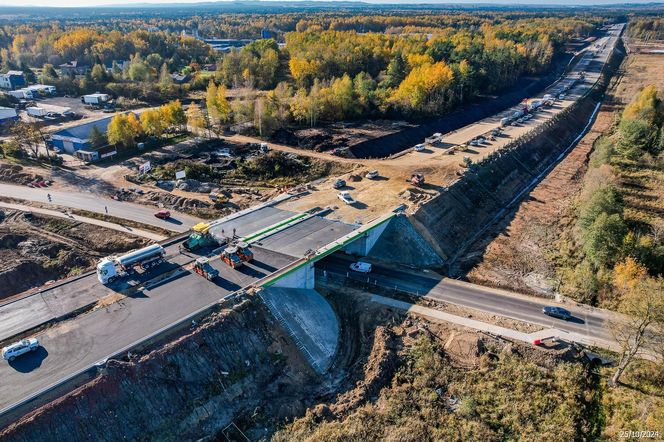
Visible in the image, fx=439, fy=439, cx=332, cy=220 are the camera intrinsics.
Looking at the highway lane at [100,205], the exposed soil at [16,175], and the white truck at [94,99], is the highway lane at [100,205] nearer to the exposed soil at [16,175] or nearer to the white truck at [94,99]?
the exposed soil at [16,175]

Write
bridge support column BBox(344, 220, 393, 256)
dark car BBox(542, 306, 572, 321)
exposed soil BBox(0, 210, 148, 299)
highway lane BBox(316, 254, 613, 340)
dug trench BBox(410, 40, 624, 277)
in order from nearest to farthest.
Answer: highway lane BBox(316, 254, 613, 340), dark car BBox(542, 306, 572, 321), exposed soil BBox(0, 210, 148, 299), bridge support column BBox(344, 220, 393, 256), dug trench BBox(410, 40, 624, 277)

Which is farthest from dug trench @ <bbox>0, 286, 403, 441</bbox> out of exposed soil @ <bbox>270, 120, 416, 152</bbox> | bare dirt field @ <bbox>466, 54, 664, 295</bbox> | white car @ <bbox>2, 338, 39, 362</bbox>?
exposed soil @ <bbox>270, 120, 416, 152</bbox>

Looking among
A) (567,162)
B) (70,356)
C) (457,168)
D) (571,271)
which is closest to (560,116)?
(567,162)

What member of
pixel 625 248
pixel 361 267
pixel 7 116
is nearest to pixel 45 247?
pixel 361 267

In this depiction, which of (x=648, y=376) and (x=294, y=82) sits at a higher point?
(x=294, y=82)

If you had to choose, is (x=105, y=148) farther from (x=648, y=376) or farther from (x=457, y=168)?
(x=648, y=376)

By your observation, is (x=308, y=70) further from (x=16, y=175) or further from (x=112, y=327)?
(x=112, y=327)

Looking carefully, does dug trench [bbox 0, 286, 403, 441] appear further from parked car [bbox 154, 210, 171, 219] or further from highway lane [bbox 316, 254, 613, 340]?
parked car [bbox 154, 210, 171, 219]
